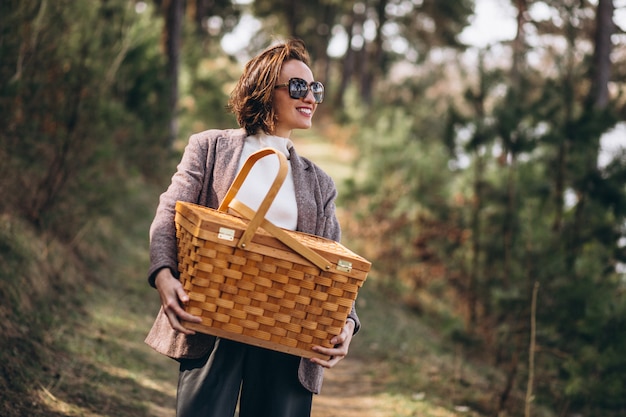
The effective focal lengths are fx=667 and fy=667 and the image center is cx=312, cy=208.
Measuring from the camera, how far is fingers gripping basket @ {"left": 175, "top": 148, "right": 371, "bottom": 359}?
81.1 inches

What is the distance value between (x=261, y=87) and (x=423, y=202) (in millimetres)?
9517

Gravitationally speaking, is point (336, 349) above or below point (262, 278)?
below

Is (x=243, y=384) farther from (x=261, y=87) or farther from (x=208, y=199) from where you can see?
(x=261, y=87)

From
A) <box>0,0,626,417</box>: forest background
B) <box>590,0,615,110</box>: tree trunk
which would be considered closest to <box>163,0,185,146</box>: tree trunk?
<box>0,0,626,417</box>: forest background

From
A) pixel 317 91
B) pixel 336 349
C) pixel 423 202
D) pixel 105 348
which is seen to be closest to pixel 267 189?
pixel 317 91

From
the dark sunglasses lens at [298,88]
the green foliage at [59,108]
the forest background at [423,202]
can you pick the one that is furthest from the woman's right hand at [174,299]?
the green foliage at [59,108]

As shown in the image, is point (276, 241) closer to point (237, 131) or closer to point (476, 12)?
point (237, 131)

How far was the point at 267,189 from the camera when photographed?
2432 mm

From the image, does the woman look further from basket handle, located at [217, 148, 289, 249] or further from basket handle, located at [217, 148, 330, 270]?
basket handle, located at [217, 148, 330, 270]

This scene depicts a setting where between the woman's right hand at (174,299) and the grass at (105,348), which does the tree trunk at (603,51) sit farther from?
the woman's right hand at (174,299)

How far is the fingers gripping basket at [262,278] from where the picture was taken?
2.06 meters

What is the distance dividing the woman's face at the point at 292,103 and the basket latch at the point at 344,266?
25.0 inches

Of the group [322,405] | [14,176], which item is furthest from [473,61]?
[14,176]

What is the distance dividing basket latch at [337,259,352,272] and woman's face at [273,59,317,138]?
0.63 m
